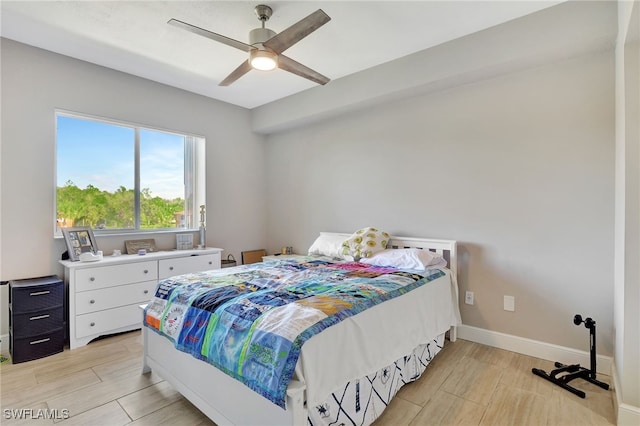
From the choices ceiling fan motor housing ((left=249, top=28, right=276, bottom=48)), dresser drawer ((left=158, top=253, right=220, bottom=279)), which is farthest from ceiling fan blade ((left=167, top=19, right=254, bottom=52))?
dresser drawer ((left=158, top=253, right=220, bottom=279))

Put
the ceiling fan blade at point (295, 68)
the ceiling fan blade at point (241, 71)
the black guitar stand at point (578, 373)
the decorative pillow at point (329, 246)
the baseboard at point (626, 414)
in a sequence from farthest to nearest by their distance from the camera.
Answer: the decorative pillow at point (329, 246)
the ceiling fan blade at point (241, 71)
the ceiling fan blade at point (295, 68)
the black guitar stand at point (578, 373)
the baseboard at point (626, 414)

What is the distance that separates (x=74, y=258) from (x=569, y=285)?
4.44 m

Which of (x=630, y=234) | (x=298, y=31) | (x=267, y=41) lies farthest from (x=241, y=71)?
(x=630, y=234)

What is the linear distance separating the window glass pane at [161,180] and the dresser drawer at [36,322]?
132 cm

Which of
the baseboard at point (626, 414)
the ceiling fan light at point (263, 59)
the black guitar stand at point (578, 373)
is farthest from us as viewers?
the ceiling fan light at point (263, 59)

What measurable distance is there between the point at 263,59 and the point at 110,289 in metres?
2.65

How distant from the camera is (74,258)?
10.0ft

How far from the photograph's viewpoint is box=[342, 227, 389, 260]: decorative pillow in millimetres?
3253

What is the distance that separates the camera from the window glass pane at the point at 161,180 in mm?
3916

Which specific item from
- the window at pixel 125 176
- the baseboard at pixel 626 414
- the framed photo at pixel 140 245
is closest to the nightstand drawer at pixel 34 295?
the window at pixel 125 176

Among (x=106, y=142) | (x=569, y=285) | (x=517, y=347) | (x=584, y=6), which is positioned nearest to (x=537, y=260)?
(x=569, y=285)

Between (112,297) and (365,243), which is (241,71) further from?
(112,297)

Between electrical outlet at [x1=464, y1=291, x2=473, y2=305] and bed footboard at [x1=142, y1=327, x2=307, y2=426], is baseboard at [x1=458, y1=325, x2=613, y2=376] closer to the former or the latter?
electrical outlet at [x1=464, y1=291, x2=473, y2=305]

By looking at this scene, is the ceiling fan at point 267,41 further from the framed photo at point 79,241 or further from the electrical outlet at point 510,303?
the electrical outlet at point 510,303
